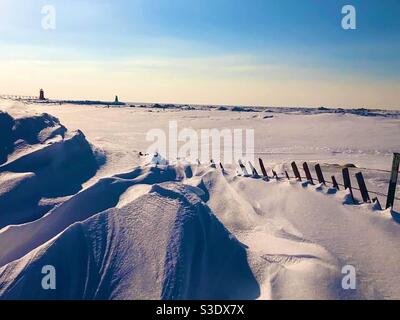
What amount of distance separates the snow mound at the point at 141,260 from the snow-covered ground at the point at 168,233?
1cm

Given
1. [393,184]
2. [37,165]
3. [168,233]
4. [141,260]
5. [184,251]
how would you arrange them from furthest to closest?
[37,165]
[393,184]
[168,233]
[184,251]
[141,260]

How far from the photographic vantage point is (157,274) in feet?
12.0

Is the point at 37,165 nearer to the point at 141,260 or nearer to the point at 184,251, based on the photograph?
the point at 141,260

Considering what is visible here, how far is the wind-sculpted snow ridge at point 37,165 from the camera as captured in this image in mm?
5632

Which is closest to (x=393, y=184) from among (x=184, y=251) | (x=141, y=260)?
(x=184, y=251)

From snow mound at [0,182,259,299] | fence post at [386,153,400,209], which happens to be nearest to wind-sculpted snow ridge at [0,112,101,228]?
snow mound at [0,182,259,299]

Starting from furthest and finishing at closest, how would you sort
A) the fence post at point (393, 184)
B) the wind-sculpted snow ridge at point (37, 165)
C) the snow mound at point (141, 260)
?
1. the fence post at point (393, 184)
2. the wind-sculpted snow ridge at point (37, 165)
3. the snow mound at point (141, 260)

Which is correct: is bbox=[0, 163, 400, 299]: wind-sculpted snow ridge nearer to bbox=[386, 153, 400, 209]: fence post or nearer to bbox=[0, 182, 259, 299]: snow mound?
bbox=[0, 182, 259, 299]: snow mound

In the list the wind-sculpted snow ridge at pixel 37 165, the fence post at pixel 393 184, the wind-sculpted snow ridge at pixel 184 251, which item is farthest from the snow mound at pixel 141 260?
the fence post at pixel 393 184

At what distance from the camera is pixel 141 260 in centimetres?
385

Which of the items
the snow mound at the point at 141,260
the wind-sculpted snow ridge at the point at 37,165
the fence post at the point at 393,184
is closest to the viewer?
the snow mound at the point at 141,260

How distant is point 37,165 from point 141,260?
155 inches

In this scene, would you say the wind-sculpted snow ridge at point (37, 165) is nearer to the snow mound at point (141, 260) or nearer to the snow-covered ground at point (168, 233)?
the snow-covered ground at point (168, 233)

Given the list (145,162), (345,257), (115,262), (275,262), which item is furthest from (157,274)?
(145,162)
